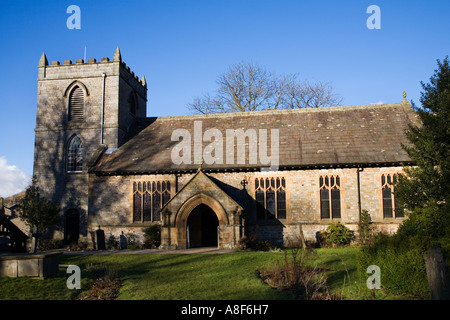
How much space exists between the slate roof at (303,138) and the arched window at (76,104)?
3654mm

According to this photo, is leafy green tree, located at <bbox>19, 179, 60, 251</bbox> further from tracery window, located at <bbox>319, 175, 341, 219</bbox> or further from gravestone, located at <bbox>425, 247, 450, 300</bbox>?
gravestone, located at <bbox>425, 247, 450, 300</bbox>

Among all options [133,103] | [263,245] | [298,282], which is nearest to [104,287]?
[298,282]

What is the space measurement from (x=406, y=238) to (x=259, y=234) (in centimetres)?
1136

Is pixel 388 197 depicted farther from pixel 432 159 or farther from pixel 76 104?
pixel 76 104

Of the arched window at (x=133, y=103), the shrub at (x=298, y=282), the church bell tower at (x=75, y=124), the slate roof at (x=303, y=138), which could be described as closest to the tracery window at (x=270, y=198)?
the slate roof at (x=303, y=138)

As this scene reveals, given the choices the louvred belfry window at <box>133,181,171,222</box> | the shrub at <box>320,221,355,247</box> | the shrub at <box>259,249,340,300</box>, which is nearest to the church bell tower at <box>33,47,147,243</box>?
the louvred belfry window at <box>133,181,171,222</box>

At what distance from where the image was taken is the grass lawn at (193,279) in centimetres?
1036

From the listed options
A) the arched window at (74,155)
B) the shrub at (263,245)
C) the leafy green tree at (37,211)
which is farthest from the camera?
the arched window at (74,155)

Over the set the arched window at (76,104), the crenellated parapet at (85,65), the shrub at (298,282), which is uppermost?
the crenellated parapet at (85,65)

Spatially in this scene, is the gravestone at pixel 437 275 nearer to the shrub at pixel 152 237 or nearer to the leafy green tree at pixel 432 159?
the leafy green tree at pixel 432 159

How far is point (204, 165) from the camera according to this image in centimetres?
2297

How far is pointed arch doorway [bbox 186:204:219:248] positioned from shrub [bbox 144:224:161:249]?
1.87 m

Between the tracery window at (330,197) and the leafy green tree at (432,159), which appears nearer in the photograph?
the leafy green tree at (432,159)
